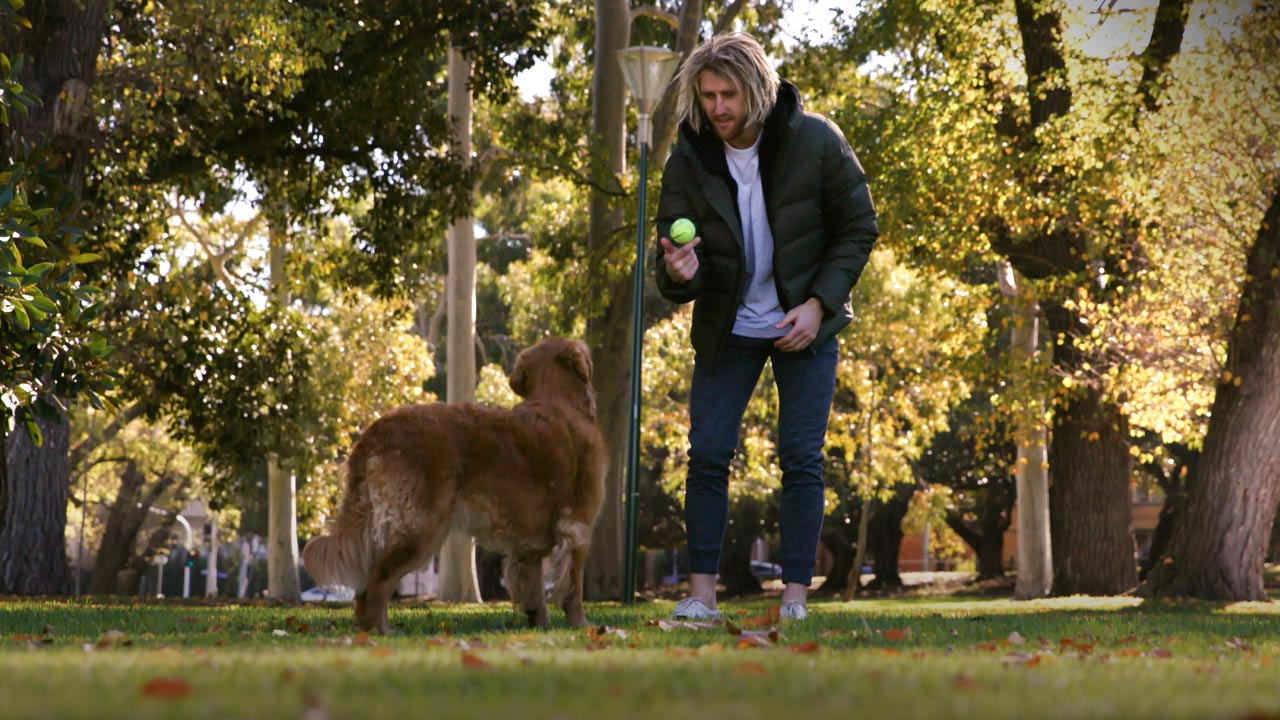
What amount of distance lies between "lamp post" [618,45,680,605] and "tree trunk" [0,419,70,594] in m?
5.32

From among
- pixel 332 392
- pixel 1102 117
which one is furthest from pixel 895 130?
pixel 332 392

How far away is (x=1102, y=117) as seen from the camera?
14.6m

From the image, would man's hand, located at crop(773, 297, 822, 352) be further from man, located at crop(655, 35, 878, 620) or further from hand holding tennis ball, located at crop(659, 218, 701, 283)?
hand holding tennis ball, located at crop(659, 218, 701, 283)

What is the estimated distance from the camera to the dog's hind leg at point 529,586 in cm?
598

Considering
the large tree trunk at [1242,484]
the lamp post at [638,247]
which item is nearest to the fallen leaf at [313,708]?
the lamp post at [638,247]

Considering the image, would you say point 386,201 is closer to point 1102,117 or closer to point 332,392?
point 1102,117

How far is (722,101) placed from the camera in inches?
249

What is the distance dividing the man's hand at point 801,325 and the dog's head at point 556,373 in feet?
2.77

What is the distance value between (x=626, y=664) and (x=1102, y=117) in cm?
1224

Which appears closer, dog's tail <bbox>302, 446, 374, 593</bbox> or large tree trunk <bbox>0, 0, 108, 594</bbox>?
dog's tail <bbox>302, 446, 374, 593</bbox>

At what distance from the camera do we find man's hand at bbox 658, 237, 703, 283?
6.20 metres

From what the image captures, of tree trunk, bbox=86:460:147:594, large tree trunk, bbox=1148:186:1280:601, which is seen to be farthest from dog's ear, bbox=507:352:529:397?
tree trunk, bbox=86:460:147:594

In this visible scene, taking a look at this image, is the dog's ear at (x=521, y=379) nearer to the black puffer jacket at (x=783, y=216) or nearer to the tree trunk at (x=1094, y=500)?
the black puffer jacket at (x=783, y=216)

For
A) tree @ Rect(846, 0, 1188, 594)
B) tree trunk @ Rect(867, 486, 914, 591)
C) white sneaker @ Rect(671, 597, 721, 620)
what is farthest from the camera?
tree trunk @ Rect(867, 486, 914, 591)
